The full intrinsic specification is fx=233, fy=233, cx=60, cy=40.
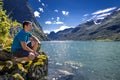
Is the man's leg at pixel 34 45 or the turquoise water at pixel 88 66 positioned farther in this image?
the turquoise water at pixel 88 66

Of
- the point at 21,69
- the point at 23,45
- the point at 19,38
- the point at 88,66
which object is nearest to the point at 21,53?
the point at 23,45

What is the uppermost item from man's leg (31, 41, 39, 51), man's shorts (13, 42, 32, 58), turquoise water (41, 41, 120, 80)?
man's leg (31, 41, 39, 51)

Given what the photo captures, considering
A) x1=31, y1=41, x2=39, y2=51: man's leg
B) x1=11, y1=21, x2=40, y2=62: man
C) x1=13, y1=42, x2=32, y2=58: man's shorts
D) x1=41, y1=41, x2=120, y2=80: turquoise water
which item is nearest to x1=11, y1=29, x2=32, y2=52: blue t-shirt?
x1=11, y1=21, x2=40, y2=62: man

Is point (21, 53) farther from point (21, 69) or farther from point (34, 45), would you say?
point (21, 69)

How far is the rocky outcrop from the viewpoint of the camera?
51.2ft

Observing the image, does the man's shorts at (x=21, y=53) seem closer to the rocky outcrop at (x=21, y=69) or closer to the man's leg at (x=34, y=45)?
the man's leg at (x=34, y=45)

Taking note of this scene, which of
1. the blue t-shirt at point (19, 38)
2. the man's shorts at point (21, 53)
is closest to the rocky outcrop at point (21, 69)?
the man's shorts at point (21, 53)

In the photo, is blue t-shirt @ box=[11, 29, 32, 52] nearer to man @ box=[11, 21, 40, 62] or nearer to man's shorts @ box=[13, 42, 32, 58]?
man @ box=[11, 21, 40, 62]

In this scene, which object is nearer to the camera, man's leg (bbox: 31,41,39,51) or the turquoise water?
man's leg (bbox: 31,41,39,51)

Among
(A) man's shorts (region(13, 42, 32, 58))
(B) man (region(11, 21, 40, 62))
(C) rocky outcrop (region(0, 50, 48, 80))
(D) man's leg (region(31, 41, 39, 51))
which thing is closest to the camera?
(B) man (region(11, 21, 40, 62))

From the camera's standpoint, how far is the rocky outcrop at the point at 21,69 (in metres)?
15.6

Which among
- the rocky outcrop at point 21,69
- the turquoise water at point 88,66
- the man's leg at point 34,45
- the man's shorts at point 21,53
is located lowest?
the turquoise water at point 88,66

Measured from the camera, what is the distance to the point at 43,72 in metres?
20.4

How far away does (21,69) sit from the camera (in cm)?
1675
